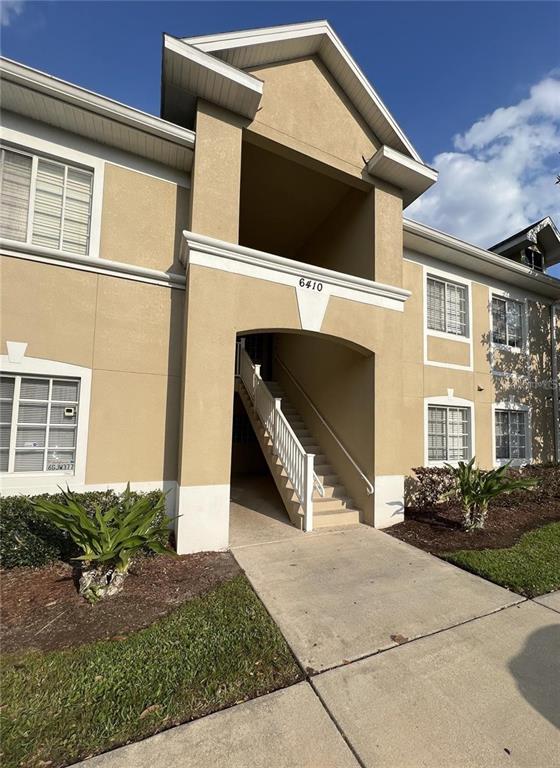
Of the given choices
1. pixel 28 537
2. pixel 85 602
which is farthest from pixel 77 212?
pixel 85 602

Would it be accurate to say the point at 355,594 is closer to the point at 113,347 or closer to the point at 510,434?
the point at 113,347

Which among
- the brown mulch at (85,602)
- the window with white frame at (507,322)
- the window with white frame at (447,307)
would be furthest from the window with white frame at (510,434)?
the brown mulch at (85,602)

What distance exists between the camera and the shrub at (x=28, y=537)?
4.70 meters

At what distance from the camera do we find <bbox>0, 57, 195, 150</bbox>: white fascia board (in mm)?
5020

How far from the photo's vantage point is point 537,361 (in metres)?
11.5

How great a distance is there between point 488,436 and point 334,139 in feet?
28.6

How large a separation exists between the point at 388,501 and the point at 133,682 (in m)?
5.55

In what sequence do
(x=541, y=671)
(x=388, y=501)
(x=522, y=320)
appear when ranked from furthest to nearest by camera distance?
1. (x=522, y=320)
2. (x=388, y=501)
3. (x=541, y=671)

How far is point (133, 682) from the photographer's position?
110 inches

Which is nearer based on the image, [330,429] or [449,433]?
[330,429]

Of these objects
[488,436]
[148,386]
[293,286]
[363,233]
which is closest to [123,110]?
[293,286]

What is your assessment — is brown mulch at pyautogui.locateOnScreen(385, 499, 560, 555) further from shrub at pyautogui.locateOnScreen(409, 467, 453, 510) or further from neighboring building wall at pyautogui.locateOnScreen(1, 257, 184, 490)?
neighboring building wall at pyautogui.locateOnScreen(1, 257, 184, 490)

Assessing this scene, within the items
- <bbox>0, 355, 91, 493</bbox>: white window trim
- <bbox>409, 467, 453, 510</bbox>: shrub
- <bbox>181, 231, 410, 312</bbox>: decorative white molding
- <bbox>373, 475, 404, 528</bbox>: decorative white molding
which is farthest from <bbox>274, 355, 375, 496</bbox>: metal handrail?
<bbox>0, 355, 91, 493</bbox>: white window trim

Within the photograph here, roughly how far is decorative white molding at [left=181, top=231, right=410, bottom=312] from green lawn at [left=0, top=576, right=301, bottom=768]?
509 cm
